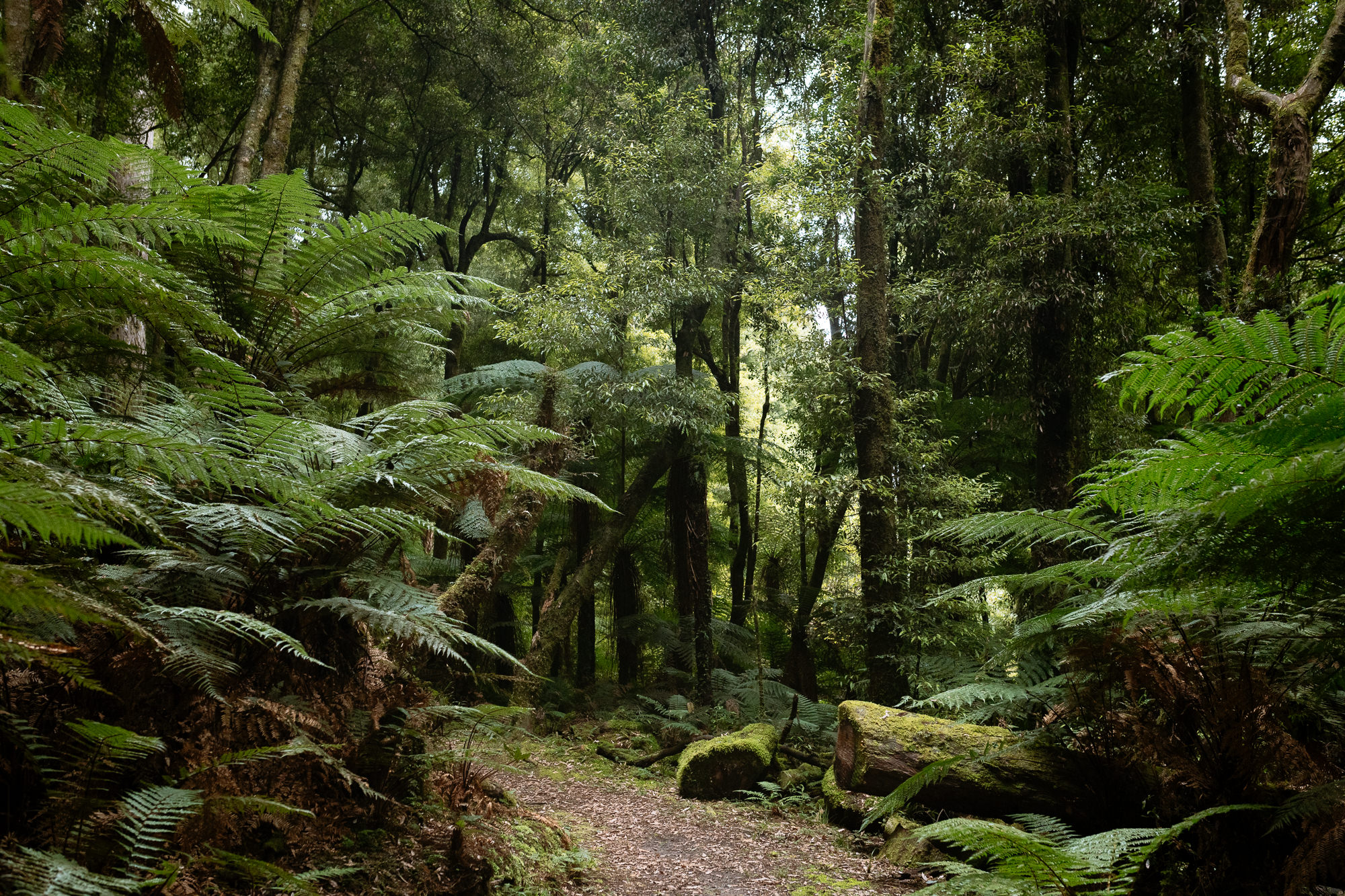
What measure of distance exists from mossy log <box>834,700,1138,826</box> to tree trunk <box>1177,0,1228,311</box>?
5.60 metres

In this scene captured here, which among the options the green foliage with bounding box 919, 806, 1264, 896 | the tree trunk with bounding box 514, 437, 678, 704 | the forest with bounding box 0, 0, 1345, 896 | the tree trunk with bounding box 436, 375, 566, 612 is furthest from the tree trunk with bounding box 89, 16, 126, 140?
the green foliage with bounding box 919, 806, 1264, 896

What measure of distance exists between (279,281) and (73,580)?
5.61ft

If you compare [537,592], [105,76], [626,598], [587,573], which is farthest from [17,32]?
[537,592]

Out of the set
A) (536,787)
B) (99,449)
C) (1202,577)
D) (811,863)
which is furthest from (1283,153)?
(536,787)

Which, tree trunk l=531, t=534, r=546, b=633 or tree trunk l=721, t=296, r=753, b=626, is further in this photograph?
tree trunk l=531, t=534, r=546, b=633

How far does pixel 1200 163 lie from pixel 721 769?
8.57 m

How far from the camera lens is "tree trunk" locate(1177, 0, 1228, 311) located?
24.5 feet

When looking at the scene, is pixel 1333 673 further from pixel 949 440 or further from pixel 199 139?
pixel 199 139

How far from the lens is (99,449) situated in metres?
1.94

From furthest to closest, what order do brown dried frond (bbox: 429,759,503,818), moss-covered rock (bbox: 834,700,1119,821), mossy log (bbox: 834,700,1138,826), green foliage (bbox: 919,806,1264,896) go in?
1. moss-covered rock (bbox: 834,700,1119,821)
2. mossy log (bbox: 834,700,1138,826)
3. brown dried frond (bbox: 429,759,503,818)
4. green foliage (bbox: 919,806,1264,896)

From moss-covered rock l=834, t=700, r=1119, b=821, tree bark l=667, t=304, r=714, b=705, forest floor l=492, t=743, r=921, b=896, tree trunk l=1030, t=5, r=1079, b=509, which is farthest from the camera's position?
tree bark l=667, t=304, r=714, b=705

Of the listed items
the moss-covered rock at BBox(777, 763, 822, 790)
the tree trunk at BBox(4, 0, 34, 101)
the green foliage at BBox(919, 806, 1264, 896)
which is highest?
the tree trunk at BBox(4, 0, 34, 101)

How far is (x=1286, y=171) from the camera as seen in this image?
4.64 meters

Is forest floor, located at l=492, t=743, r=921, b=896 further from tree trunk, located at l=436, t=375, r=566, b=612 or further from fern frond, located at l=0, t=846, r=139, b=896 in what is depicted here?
fern frond, located at l=0, t=846, r=139, b=896
